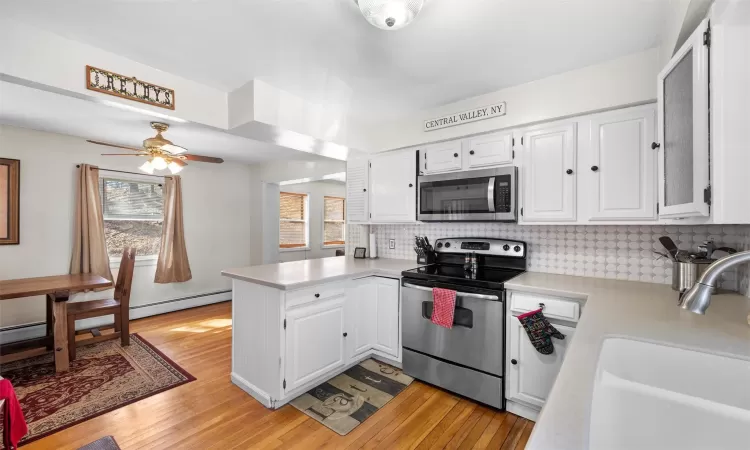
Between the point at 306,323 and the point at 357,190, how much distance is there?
5.42 feet

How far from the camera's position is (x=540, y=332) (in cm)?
189

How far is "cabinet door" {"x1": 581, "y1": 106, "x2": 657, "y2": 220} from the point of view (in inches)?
75.9

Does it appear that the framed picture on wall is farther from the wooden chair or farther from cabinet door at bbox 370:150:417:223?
cabinet door at bbox 370:150:417:223

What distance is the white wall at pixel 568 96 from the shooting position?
6.36ft

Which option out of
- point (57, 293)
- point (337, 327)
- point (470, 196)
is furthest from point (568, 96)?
point (57, 293)

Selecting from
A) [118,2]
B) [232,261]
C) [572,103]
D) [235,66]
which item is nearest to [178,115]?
[235,66]

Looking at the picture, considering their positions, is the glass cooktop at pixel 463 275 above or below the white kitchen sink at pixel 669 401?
above

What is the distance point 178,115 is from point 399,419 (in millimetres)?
2553

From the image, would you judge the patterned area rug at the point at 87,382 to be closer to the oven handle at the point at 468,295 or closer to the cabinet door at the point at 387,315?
the cabinet door at the point at 387,315

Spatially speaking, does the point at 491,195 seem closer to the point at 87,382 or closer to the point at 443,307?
the point at 443,307

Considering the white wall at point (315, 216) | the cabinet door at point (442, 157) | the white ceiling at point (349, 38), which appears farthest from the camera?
the white wall at point (315, 216)

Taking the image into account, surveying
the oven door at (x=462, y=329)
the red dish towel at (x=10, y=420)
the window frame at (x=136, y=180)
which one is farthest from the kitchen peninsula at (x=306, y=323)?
the window frame at (x=136, y=180)

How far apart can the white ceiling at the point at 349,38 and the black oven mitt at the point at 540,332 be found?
1.62 metres

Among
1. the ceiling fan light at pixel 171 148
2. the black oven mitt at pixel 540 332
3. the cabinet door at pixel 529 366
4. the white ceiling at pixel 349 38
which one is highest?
the white ceiling at pixel 349 38
